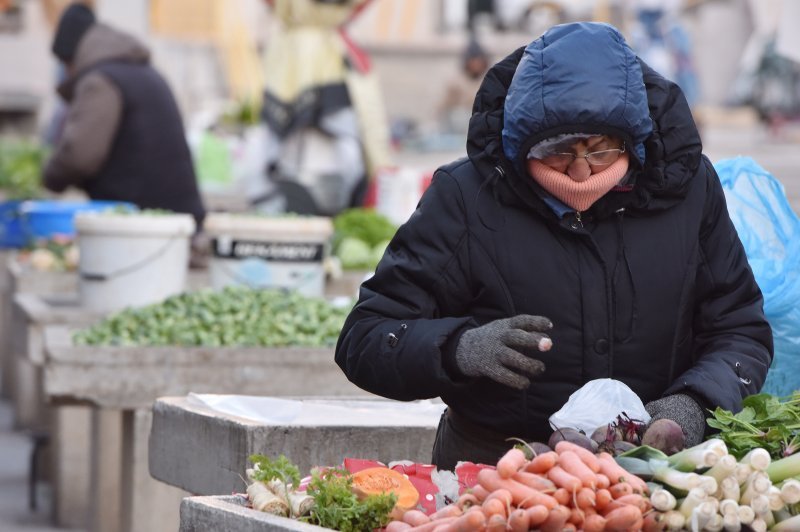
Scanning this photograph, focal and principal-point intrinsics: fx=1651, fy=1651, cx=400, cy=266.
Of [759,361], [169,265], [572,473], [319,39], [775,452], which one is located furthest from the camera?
[319,39]

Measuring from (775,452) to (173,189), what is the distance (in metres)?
6.06

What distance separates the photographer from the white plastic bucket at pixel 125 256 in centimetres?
745

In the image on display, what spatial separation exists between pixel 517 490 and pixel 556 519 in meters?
0.10

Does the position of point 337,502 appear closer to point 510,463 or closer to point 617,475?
point 510,463

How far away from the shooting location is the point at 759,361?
381 cm

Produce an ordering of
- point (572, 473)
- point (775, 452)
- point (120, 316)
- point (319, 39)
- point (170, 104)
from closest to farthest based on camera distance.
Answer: point (572, 473), point (775, 452), point (120, 316), point (170, 104), point (319, 39)

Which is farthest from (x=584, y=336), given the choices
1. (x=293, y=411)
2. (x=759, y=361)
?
(x=293, y=411)

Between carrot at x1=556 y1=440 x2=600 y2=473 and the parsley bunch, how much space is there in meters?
0.40

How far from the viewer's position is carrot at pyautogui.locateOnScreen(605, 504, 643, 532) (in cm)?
311

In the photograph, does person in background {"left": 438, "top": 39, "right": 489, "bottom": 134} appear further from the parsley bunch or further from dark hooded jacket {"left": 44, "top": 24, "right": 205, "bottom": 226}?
the parsley bunch

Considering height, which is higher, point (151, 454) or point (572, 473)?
point (572, 473)

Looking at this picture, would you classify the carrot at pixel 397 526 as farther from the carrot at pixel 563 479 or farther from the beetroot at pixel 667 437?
the beetroot at pixel 667 437

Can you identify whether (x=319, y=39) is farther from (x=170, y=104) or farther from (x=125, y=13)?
(x=125, y=13)

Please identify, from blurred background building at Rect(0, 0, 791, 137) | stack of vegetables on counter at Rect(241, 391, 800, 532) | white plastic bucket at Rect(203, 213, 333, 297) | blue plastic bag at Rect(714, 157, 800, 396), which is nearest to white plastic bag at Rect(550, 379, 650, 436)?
A: stack of vegetables on counter at Rect(241, 391, 800, 532)
